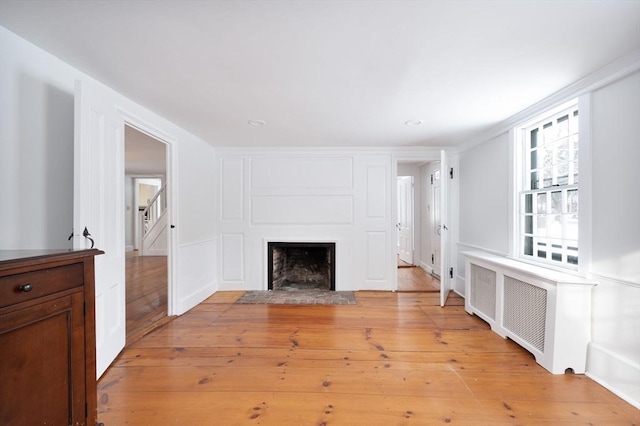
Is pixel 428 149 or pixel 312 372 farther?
pixel 428 149

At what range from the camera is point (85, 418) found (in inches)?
49.8

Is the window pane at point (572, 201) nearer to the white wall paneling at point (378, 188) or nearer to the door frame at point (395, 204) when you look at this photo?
the door frame at point (395, 204)

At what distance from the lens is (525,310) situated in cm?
227

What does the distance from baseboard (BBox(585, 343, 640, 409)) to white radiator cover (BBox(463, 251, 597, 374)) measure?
0.05m

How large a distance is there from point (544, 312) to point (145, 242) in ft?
26.6

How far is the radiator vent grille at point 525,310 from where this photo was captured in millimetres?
2107

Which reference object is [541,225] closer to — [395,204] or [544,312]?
[544,312]

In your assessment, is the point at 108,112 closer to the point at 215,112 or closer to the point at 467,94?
the point at 215,112

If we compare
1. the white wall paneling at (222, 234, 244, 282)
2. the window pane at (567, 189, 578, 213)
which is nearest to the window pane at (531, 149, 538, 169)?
the window pane at (567, 189, 578, 213)

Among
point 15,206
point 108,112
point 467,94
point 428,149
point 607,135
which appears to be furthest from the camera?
point 428,149

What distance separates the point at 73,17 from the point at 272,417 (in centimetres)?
256

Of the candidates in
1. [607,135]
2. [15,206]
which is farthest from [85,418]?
[607,135]

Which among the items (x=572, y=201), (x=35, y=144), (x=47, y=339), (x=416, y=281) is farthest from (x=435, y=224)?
(x=35, y=144)

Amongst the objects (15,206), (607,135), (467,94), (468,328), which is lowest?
(468,328)
